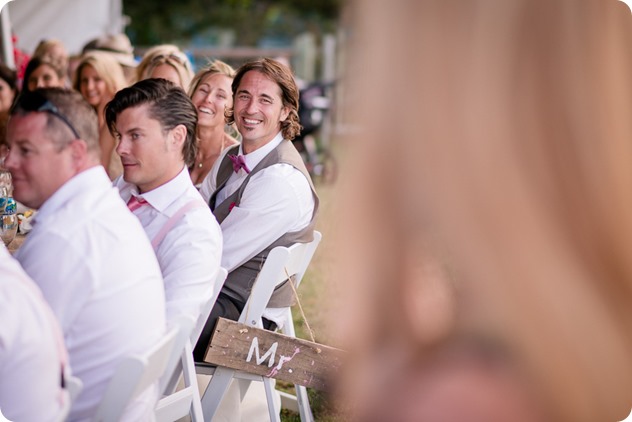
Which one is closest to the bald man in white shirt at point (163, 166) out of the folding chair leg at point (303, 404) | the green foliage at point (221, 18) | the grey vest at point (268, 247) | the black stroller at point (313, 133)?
the grey vest at point (268, 247)

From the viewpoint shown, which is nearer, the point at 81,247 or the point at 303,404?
the point at 81,247

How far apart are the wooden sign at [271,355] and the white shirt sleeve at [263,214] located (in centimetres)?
41

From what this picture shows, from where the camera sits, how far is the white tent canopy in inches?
319

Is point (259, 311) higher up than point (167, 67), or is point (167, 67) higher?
point (167, 67)

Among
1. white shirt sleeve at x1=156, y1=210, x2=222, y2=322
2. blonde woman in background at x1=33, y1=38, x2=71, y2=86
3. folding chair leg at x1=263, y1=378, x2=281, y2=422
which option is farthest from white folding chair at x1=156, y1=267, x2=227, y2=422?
blonde woman in background at x1=33, y1=38, x2=71, y2=86

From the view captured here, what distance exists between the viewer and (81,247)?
162 cm

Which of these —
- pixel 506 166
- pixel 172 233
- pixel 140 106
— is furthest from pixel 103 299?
pixel 506 166

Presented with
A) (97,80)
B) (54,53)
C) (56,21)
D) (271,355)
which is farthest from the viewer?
(56,21)

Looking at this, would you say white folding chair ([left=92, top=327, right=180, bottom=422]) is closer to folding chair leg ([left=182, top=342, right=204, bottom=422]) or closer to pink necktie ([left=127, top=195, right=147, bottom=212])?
folding chair leg ([left=182, top=342, right=204, bottom=422])

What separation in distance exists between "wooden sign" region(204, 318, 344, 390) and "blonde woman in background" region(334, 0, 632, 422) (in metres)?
1.86

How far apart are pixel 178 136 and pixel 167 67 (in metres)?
1.89

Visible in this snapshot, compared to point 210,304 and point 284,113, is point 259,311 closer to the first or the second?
point 210,304

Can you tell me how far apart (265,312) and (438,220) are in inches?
92.5

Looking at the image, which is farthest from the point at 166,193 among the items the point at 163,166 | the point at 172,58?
the point at 172,58
